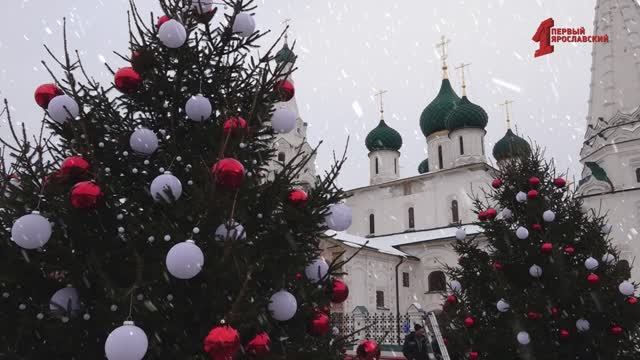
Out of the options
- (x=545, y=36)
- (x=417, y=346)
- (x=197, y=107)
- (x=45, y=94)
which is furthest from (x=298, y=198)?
(x=545, y=36)

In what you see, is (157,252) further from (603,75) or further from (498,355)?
(603,75)

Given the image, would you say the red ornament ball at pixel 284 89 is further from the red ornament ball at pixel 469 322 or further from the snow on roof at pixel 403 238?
the snow on roof at pixel 403 238

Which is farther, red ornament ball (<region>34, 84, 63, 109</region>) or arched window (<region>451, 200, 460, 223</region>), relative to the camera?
arched window (<region>451, 200, 460, 223</region>)

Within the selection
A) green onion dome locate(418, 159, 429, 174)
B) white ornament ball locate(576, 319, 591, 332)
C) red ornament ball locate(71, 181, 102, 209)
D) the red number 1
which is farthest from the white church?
red ornament ball locate(71, 181, 102, 209)

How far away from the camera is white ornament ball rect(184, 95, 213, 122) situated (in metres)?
3.06

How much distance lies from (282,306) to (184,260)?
0.67 metres

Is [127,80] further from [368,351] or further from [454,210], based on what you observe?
[454,210]

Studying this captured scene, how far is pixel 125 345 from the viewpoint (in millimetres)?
2201

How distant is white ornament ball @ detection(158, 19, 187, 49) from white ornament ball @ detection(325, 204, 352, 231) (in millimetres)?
1430

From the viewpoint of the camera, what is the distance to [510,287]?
7074 millimetres

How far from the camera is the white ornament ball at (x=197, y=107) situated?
3.06m

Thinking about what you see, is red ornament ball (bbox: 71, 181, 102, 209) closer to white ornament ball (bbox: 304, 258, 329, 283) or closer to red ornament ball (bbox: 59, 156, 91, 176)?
red ornament ball (bbox: 59, 156, 91, 176)

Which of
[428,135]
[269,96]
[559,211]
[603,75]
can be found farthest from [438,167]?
[269,96]

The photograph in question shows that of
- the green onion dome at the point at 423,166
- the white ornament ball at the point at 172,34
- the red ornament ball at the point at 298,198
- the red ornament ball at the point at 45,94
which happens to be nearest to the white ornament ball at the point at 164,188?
the red ornament ball at the point at 298,198
